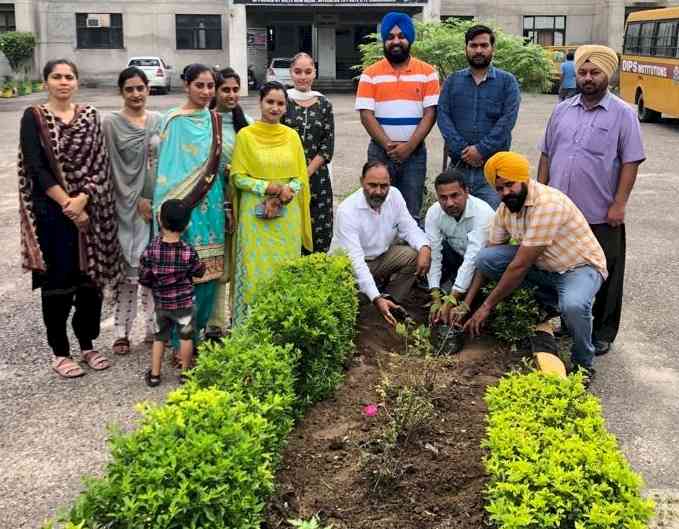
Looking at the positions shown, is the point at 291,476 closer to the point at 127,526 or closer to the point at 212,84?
the point at 127,526

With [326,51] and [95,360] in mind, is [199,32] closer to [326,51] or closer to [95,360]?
A: [326,51]

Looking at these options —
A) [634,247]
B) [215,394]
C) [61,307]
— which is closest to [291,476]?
[215,394]

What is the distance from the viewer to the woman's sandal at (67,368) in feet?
15.2

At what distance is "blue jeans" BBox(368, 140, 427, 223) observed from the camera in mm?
5672

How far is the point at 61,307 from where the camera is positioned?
181 inches

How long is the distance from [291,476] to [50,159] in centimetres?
238

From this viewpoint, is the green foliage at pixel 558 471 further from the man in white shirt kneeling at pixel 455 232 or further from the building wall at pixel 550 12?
the building wall at pixel 550 12

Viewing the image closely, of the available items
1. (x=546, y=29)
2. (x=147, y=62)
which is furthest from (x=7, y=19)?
(x=546, y=29)

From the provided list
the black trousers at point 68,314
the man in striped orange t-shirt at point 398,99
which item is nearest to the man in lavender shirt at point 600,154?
the man in striped orange t-shirt at point 398,99

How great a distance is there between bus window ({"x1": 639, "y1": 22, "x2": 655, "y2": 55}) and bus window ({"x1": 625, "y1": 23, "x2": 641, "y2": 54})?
0.29m

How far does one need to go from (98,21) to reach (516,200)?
1354 inches

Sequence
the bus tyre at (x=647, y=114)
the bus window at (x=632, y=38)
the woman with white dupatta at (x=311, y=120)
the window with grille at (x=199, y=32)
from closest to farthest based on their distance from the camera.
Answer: the woman with white dupatta at (x=311, y=120), the bus tyre at (x=647, y=114), the bus window at (x=632, y=38), the window with grille at (x=199, y=32)

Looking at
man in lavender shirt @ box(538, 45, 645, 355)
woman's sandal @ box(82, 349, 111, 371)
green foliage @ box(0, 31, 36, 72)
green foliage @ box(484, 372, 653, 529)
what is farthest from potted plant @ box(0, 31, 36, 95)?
green foliage @ box(484, 372, 653, 529)

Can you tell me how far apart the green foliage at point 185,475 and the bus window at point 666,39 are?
58.8ft
